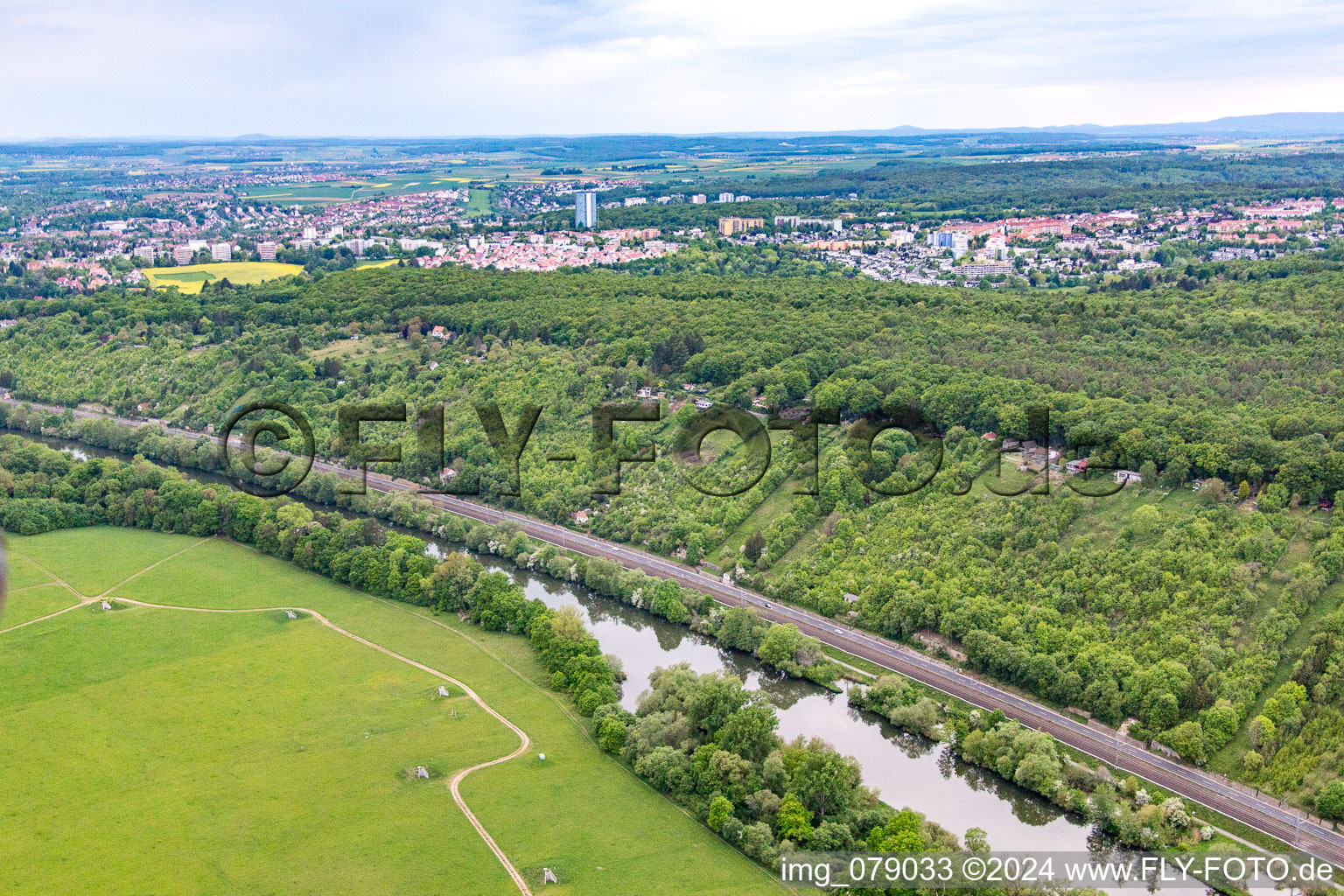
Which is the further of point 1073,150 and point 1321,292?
point 1073,150

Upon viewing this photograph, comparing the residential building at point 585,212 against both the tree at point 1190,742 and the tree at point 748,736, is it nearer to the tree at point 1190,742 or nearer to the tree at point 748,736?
the tree at point 748,736

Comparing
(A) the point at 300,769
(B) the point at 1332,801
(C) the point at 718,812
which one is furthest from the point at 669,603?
(B) the point at 1332,801

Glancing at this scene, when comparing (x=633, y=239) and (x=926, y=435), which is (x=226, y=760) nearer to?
(x=926, y=435)

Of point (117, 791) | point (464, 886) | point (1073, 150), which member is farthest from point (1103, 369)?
point (1073, 150)

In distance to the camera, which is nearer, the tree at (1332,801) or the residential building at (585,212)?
the tree at (1332,801)

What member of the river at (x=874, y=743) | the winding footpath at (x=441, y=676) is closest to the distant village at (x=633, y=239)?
the river at (x=874, y=743)

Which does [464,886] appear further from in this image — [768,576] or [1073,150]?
[1073,150]
